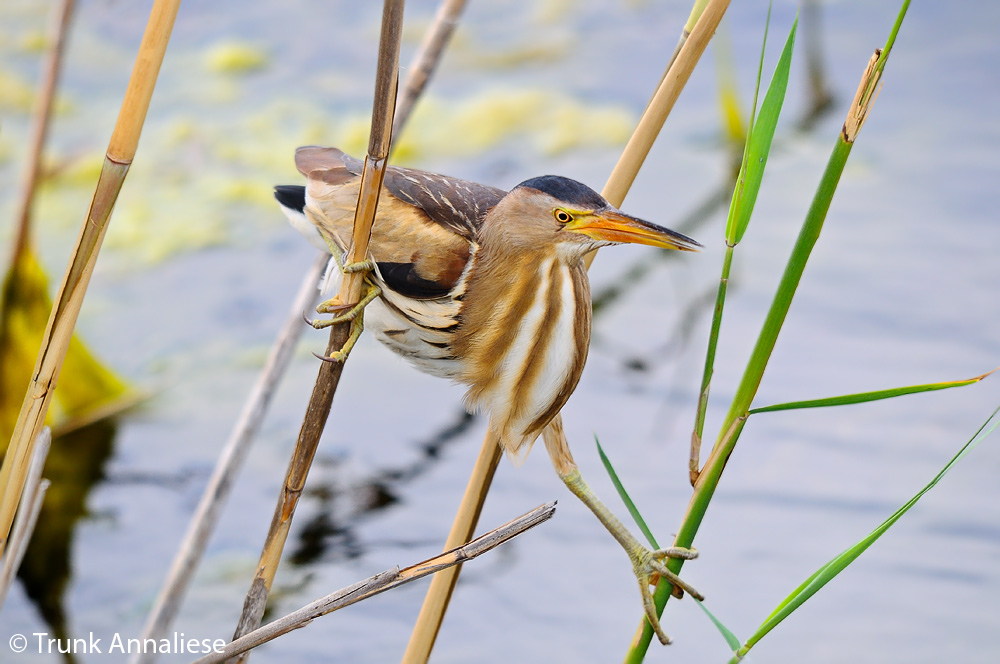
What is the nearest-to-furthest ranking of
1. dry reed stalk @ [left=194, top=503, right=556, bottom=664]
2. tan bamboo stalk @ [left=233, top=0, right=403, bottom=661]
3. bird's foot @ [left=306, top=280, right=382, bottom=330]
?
1. tan bamboo stalk @ [left=233, top=0, right=403, bottom=661]
2. dry reed stalk @ [left=194, top=503, right=556, bottom=664]
3. bird's foot @ [left=306, top=280, right=382, bottom=330]

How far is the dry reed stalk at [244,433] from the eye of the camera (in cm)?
150

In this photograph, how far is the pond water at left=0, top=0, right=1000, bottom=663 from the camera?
2.13 m

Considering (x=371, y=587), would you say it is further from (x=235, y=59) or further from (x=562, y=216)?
(x=235, y=59)

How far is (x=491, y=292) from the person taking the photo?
124cm

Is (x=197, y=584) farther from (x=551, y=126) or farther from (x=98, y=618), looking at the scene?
(x=551, y=126)

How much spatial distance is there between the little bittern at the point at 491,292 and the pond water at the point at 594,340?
38.5 inches

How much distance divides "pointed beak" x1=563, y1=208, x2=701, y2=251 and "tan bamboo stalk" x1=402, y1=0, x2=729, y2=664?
82 millimetres

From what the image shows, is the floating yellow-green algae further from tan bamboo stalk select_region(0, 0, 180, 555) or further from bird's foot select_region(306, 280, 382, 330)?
tan bamboo stalk select_region(0, 0, 180, 555)

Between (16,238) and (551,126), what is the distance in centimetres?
198

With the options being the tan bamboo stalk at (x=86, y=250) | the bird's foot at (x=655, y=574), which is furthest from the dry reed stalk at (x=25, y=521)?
the bird's foot at (x=655, y=574)

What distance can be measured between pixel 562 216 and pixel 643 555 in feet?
1.52

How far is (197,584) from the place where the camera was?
2.20m

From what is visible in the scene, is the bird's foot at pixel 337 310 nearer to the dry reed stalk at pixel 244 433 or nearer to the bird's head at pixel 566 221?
the bird's head at pixel 566 221
